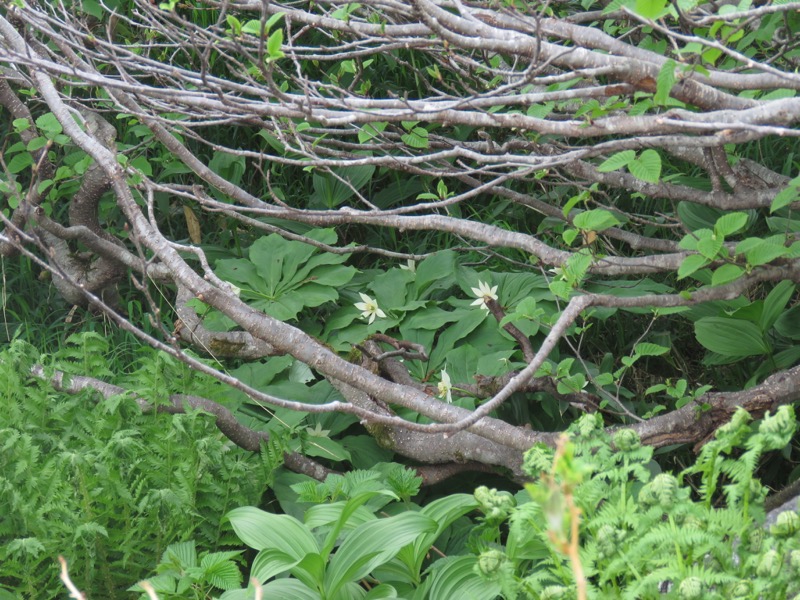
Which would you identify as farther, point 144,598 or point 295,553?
point 295,553

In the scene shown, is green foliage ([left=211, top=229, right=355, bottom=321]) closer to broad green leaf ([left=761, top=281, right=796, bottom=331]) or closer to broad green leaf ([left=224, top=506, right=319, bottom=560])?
broad green leaf ([left=224, top=506, right=319, bottom=560])

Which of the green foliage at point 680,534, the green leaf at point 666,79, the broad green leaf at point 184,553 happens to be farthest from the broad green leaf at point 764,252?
the broad green leaf at point 184,553

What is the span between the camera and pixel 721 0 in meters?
2.37

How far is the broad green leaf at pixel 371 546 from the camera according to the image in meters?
1.74

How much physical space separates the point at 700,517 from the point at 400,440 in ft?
4.14

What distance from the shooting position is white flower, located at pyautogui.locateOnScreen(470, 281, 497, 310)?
2.77 m

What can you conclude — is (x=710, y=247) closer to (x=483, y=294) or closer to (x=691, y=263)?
(x=691, y=263)

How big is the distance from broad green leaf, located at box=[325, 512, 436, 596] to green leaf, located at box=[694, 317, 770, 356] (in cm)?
121

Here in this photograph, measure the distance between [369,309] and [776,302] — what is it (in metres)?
1.36

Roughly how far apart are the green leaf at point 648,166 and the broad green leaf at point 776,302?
0.96 m

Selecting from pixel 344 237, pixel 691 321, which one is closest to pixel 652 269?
pixel 691 321

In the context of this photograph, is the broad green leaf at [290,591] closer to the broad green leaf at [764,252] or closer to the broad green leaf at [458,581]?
the broad green leaf at [458,581]

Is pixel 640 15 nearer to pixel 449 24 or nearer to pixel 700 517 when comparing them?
pixel 449 24

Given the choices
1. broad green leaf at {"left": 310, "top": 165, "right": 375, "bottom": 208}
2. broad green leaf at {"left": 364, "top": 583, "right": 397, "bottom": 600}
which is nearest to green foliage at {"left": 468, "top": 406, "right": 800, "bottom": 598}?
broad green leaf at {"left": 364, "top": 583, "right": 397, "bottom": 600}
